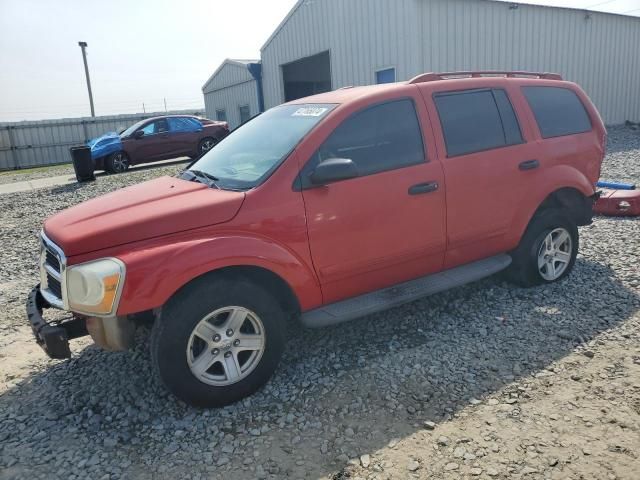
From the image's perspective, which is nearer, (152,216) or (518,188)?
(152,216)

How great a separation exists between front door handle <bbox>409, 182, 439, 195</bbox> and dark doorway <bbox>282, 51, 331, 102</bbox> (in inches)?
755

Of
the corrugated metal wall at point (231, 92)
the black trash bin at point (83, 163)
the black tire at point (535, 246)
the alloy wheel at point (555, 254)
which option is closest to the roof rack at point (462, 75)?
the black tire at point (535, 246)

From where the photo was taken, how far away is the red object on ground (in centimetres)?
664

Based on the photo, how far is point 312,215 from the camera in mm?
3287

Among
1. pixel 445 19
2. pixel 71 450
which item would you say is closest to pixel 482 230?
pixel 71 450

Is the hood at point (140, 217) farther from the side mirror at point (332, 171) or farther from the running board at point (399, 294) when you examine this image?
the running board at point (399, 294)

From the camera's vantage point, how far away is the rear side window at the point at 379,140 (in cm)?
350

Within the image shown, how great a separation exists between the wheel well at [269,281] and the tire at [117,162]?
1358cm

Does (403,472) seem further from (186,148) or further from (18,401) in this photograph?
(186,148)

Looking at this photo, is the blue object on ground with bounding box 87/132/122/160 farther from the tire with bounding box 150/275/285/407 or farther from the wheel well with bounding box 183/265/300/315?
the tire with bounding box 150/275/285/407

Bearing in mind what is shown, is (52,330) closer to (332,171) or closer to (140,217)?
(140,217)

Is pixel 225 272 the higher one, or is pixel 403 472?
pixel 225 272

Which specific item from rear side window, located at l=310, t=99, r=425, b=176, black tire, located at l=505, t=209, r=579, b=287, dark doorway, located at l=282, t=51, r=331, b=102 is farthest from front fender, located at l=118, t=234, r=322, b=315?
dark doorway, located at l=282, t=51, r=331, b=102

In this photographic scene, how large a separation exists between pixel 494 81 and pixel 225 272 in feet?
9.54
